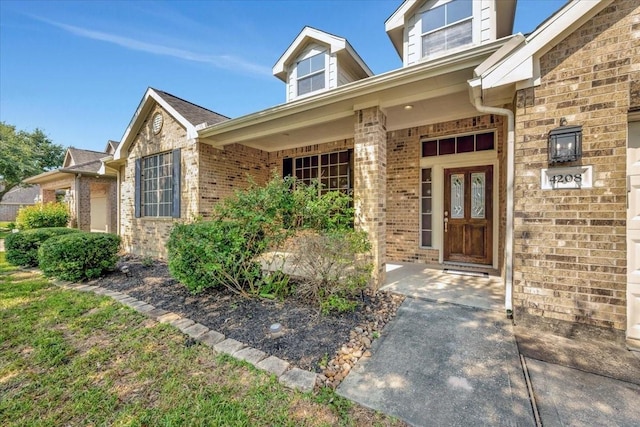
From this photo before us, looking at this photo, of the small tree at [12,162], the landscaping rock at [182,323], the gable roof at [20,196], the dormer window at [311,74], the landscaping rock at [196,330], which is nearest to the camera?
the landscaping rock at [196,330]

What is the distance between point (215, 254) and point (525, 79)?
4.51 m

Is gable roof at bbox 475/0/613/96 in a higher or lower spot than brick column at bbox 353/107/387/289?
higher

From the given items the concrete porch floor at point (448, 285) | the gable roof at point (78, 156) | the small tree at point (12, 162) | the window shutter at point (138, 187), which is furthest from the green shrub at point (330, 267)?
the small tree at point (12, 162)

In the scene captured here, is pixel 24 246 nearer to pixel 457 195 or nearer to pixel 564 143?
pixel 457 195

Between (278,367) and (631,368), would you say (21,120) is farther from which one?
(631,368)

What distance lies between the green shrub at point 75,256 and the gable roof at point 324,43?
251 inches

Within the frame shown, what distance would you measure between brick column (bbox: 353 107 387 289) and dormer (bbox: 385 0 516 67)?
216 centimetres

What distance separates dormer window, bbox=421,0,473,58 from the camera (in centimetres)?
535

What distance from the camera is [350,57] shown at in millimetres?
7027

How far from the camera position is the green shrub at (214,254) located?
12.4ft

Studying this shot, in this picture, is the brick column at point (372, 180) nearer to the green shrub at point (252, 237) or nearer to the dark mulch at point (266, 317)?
the green shrub at point (252, 237)

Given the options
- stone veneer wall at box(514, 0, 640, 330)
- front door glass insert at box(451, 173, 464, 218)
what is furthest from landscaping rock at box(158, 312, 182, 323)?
front door glass insert at box(451, 173, 464, 218)

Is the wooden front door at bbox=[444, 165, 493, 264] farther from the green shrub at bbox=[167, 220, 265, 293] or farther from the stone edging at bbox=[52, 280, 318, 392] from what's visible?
the stone edging at bbox=[52, 280, 318, 392]

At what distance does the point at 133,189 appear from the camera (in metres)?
8.45
